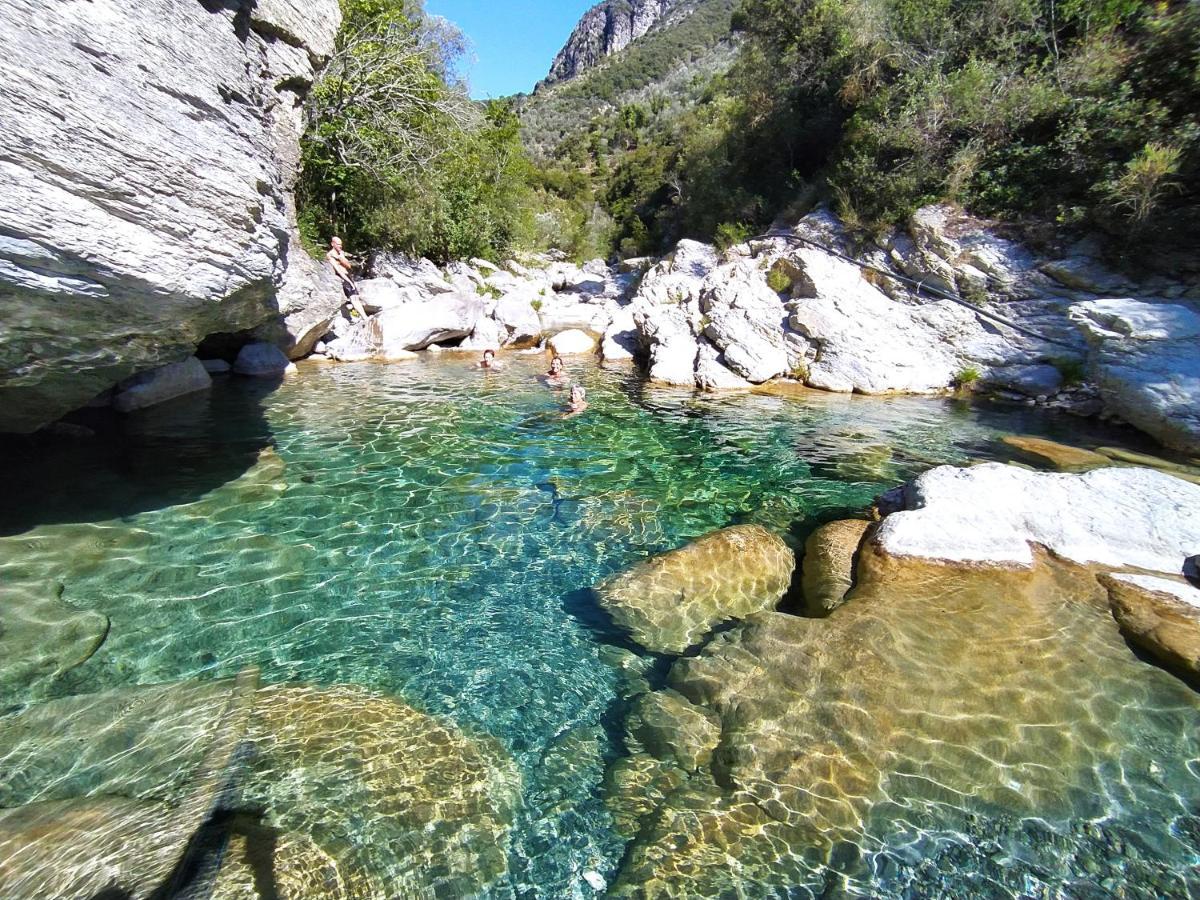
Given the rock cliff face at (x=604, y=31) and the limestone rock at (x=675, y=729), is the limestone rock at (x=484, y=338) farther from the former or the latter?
the rock cliff face at (x=604, y=31)

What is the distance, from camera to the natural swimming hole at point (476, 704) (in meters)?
2.51

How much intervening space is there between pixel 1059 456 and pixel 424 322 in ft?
50.6

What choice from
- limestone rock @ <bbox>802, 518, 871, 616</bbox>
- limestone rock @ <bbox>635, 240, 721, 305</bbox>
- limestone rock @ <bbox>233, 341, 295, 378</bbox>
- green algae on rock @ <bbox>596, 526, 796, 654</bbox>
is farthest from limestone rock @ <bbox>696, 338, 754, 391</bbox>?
limestone rock @ <bbox>233, 341, 295, 378</bbox>

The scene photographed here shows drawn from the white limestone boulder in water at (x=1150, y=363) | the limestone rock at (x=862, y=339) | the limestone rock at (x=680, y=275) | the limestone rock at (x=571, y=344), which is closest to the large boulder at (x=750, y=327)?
the limestone rock at (x=862, y=339)

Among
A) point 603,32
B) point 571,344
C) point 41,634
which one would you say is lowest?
point 41,634

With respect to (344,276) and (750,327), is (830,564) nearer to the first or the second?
(750,327)

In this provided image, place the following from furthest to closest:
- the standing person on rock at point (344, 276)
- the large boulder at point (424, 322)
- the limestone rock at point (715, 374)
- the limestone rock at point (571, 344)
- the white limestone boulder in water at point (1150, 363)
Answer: the limestone rock at point (571, 344) → the large boulder at point (424, 322) → the standing person on rock at point (344, 276) → the limestone rock at point (715, 374) → the white limestone boulder in water at point (1150, 363)

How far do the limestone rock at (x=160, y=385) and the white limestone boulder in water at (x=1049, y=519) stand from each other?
11.1 m

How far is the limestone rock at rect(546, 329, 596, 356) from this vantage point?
18406 millimetres

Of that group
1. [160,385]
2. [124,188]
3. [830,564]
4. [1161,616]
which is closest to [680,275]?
[160,385]

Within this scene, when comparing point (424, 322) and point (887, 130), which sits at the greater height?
point (887, 130)

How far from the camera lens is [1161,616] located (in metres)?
3.88

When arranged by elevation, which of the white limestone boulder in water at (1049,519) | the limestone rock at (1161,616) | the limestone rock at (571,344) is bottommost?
the limestone rock at (1161,616)

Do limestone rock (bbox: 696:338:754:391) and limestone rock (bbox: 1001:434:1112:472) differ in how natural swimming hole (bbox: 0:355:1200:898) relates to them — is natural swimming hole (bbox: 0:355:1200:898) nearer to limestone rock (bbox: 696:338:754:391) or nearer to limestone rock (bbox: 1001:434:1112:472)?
limestone rock (bbox: 1001:434:1112:472)
